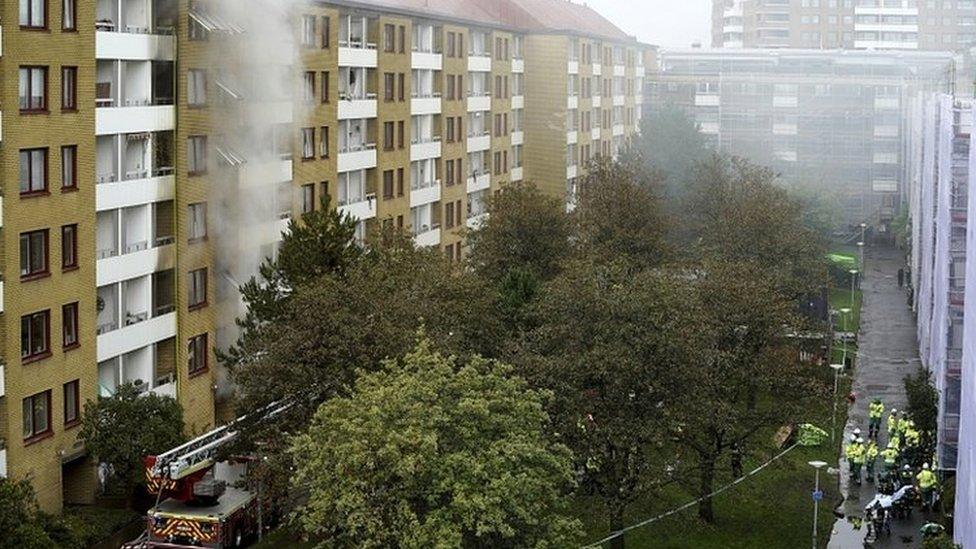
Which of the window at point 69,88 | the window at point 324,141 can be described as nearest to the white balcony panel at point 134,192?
the window at point 69,88

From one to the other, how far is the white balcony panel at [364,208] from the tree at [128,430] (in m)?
19.1

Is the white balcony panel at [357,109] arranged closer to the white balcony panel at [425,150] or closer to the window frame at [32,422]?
the white balcony panel at [425,150]

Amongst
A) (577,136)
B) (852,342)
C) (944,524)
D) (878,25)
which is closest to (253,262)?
(944,524)

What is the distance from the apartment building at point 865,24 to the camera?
156 m

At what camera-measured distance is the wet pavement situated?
125ft

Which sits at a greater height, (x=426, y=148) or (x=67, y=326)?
(x=426, y=148)

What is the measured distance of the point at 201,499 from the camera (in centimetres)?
3497

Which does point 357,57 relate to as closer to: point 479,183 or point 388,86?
point 388,86

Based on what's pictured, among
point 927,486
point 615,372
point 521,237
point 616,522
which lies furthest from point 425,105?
point 616,522

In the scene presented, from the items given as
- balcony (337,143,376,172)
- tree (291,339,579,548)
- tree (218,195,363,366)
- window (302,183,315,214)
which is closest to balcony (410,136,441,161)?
balcony (337,143,376,172)

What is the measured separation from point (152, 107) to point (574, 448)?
16.3 metres

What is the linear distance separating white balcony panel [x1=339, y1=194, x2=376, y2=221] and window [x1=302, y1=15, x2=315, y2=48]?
5.96 meters

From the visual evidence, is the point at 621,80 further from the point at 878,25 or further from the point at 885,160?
the point at 878,25

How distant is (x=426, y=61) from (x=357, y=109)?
860cm
